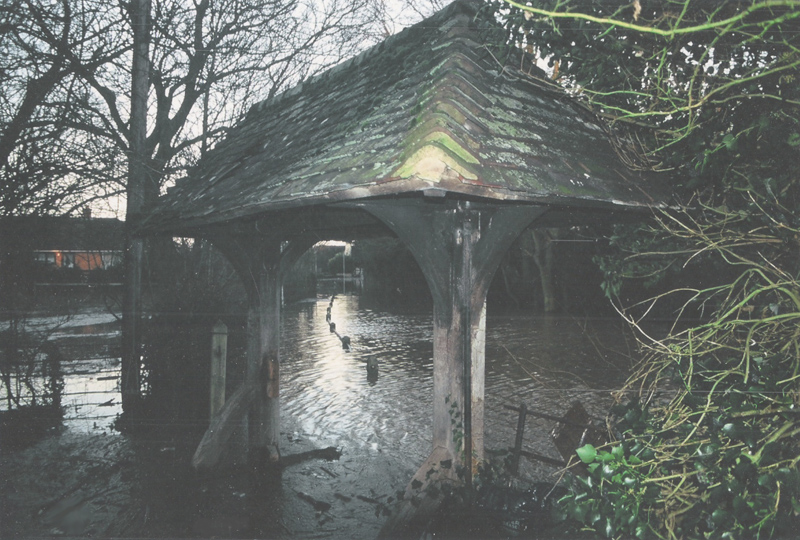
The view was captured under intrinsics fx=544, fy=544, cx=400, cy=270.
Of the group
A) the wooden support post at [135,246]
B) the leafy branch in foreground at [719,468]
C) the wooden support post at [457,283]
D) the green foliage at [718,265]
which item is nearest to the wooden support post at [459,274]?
the wooden support post at [457,283]

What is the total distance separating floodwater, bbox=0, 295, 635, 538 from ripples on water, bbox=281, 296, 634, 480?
5cm

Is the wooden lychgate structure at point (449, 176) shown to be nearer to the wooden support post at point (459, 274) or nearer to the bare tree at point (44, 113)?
the wooden support post at point (459, 274)

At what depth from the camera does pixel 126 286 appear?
834 centimetres

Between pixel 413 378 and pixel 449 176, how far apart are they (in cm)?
1039

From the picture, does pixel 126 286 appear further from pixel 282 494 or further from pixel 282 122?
pixel 282 494

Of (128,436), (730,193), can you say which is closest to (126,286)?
(128,436)

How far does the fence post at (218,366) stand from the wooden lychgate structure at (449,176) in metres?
1.37

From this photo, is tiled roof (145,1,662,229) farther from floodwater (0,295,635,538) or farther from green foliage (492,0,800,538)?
floodwater (0,295,635,538)

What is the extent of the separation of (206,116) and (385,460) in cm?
770

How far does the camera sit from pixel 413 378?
13.0 m

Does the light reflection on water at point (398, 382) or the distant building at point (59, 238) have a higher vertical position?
the distant building at point (59, 238)

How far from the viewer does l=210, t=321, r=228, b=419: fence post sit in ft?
21.3

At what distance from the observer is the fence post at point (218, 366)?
648 centimetres

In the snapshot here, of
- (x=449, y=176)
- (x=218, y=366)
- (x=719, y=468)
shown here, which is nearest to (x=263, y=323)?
(x=218, y=366)
